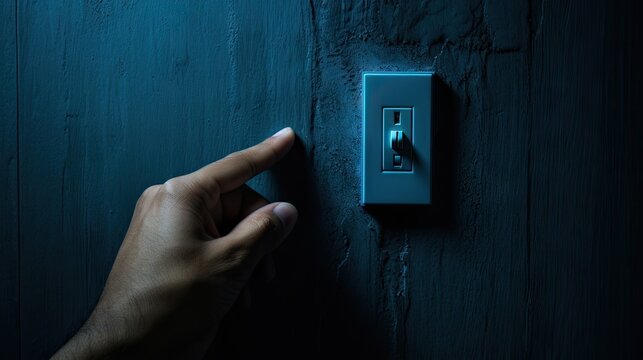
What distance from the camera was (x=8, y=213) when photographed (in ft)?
2.34

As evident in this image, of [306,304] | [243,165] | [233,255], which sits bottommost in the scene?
[306,304]

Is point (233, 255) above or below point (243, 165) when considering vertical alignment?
below

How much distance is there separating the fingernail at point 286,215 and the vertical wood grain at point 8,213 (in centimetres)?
43

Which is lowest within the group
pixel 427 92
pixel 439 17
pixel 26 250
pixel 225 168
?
pixel 26 250

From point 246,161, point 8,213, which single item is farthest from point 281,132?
point 8,213

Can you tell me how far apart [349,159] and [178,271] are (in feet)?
0.98

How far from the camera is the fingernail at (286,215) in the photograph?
2.13ft

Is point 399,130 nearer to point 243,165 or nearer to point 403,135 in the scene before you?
point 403,135

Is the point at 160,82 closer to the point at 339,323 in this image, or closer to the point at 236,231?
the point at 236,231

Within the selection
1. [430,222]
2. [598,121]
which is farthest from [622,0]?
[430,222]

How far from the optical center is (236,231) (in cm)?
62

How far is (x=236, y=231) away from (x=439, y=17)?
1.46 ft

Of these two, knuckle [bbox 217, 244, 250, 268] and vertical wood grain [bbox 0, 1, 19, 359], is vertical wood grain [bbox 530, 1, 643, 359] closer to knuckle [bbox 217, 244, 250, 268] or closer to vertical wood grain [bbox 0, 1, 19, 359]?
knuckle [bbox 217, 244, 250, 268]

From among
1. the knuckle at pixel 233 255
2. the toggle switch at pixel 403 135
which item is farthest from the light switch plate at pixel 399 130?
the knuckle at pixel 233 255
